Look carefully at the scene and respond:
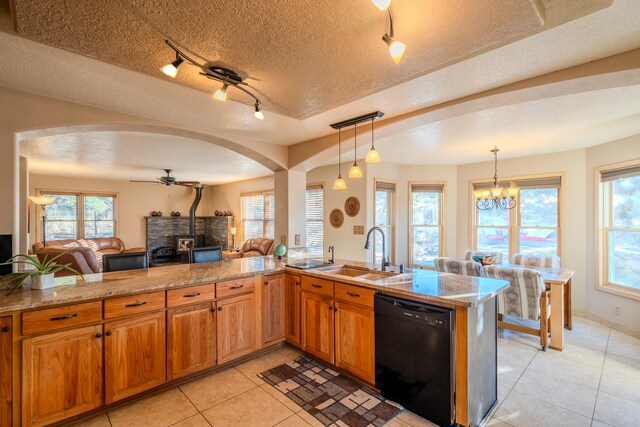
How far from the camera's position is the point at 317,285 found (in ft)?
9.61

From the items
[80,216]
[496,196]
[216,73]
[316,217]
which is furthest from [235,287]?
[80,216]

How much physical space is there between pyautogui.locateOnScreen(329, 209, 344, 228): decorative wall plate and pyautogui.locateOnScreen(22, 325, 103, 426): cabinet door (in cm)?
419

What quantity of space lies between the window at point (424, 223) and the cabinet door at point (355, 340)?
388 centimetres

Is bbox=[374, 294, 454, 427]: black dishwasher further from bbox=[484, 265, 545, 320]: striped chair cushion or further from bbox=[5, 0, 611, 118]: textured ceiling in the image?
bbox=[484, 265, 545, 320]: striped chair cushion

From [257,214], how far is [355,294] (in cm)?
602

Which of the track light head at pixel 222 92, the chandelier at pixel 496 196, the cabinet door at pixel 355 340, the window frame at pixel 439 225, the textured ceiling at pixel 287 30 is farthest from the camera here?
the window frame at pixel 439 225

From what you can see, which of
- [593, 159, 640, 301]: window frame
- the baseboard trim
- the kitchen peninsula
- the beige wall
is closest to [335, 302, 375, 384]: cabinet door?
the kitchen peninsula

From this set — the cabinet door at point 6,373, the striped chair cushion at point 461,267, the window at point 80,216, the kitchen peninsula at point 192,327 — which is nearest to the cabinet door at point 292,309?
the kitchen peninsula at point 192,327

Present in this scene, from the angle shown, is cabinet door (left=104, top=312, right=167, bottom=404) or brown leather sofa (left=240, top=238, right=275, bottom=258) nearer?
cabinet door (left=104, top=312, right=167, bottom=404)

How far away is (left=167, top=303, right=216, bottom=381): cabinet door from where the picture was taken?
248 centimetres

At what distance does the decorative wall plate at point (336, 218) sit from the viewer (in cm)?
575

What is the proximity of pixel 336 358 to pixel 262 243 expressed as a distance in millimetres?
4750

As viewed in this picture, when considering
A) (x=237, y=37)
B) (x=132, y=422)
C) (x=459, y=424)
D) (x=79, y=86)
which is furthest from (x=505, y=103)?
(x=132, y=422)

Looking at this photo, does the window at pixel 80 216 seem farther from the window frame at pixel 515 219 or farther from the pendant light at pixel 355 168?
the window frame at pixel 515 219
